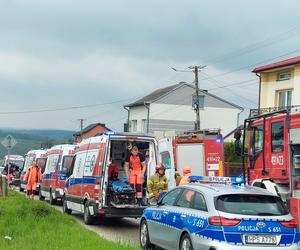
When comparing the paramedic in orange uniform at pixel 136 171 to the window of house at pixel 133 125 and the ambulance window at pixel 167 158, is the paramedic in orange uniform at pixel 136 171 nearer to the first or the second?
the ambulance window at pixel 167 158

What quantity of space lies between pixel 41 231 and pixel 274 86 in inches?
949

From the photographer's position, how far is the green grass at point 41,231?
10.1m

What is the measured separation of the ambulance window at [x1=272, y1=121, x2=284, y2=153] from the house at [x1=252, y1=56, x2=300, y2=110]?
18.6 meters

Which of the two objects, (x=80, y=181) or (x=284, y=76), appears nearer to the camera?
(x=80, y=181)

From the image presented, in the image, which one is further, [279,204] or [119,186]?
[119,186]

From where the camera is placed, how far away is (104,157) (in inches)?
617

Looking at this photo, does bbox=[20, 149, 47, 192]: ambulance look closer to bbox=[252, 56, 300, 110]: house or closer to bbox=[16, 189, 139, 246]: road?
bbox=[16, 189, 139, 246]: road

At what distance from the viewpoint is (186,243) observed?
32.6 feet

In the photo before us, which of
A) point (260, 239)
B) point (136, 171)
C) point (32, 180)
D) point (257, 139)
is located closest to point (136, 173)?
point (136, 171)

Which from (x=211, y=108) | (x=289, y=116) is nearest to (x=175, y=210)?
(x=289, y=116)

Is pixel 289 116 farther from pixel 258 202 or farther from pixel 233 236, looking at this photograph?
pixel 233 236

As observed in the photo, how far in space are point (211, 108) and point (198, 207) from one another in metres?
60.1

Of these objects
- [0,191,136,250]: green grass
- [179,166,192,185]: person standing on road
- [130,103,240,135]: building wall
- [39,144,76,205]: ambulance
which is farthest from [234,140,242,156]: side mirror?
[130,103,240,135]: building wall

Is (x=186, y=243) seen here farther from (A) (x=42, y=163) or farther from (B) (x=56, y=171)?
(A) (x=42, y=163)
